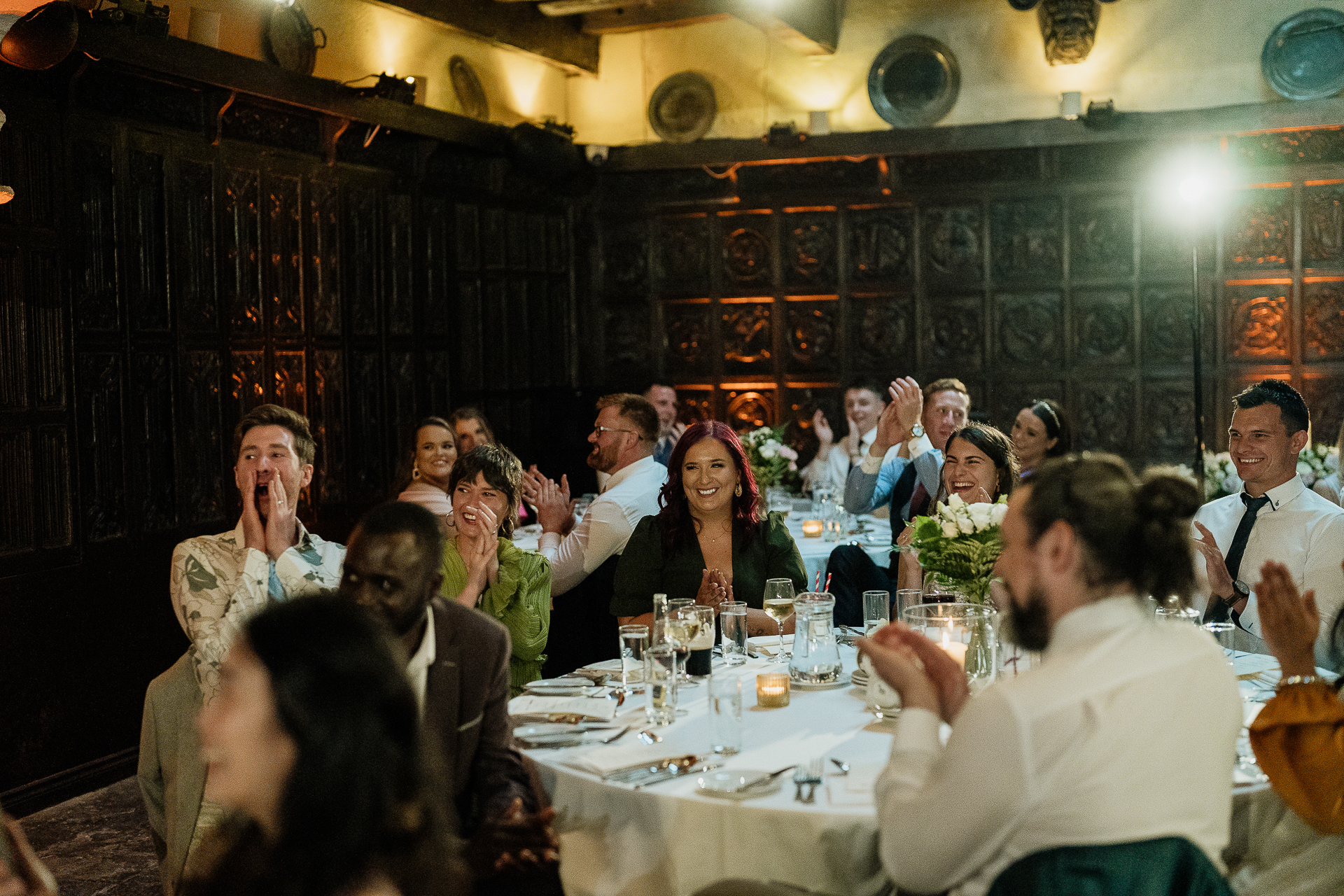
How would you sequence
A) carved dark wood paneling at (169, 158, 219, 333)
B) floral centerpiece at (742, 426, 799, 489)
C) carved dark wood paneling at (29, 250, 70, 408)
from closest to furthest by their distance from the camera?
1. carved dark wood paneling at (29, 250, 70, 408)
2. carved dark wood paneling at (169, 158, 219, 333)
3. floral centerpiece at (742, 426, 799, 489)

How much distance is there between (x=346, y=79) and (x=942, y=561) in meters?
5.90

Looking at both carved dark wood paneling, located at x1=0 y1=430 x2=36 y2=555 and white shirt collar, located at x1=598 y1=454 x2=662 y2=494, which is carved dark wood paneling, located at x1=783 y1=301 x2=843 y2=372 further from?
carved dark wood paneling, located at x1=0 y1=430 x2=36 y2=555

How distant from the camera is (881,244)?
9148mm

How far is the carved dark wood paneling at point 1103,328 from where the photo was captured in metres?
8.70

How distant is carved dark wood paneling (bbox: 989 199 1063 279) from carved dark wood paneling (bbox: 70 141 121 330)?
605cm

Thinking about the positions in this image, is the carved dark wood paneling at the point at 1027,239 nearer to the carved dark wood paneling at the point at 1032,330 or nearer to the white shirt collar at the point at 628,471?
the carved dark wood paneling at the point at 1032,330

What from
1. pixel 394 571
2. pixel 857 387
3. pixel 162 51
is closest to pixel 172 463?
pixel 162 51

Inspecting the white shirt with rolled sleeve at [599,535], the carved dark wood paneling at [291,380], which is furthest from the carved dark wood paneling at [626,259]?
the white shirt with rolled sleeve at [599,535]

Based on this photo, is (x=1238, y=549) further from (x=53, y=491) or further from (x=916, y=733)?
(x=53, y=491)

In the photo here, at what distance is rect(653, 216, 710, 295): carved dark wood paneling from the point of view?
9.55 meters

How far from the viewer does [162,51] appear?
5.73m

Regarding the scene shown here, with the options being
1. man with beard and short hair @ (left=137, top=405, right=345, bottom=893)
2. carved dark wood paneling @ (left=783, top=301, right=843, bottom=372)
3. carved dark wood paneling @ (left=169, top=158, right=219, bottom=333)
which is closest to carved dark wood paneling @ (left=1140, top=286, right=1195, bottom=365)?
carved dark wood paneling @ (left=783, top=301, right=843, bottom=372)

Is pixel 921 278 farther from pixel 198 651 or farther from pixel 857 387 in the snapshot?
pixel 198 651

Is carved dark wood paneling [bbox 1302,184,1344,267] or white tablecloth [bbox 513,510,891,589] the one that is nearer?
white tablecloth [bbox 513,510,891,589]
